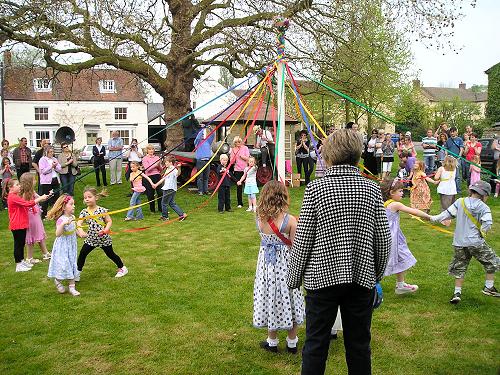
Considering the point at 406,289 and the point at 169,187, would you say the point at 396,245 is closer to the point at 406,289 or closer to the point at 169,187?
the point at 406,289

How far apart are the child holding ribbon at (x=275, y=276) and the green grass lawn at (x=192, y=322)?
254 millimetres

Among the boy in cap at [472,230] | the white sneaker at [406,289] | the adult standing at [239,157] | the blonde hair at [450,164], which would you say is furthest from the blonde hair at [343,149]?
the adult standing at [239,157]

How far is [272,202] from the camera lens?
389 cm

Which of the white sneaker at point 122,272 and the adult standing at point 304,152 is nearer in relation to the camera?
the white sneaker at point 122,272

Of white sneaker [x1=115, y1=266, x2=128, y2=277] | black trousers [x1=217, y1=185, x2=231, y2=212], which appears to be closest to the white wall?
black trousers [x1=217, y1=185, x2=231, y2=212]

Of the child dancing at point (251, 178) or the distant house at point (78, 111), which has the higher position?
the distant house at point (78, 111)

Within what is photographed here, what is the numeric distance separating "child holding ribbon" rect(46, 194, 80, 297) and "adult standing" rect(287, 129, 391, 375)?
3642mm

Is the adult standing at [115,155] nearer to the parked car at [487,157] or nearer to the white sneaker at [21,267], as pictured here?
the white sneaker at [21,267]

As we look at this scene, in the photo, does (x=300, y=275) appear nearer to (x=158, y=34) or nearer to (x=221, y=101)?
(x=158, y=34)

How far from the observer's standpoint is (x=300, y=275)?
291 centimetres

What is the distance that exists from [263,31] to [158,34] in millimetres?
2992

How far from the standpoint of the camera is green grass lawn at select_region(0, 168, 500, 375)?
3.91m

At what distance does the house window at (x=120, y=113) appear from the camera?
3959 centimetres

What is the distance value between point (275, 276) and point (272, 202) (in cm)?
64
